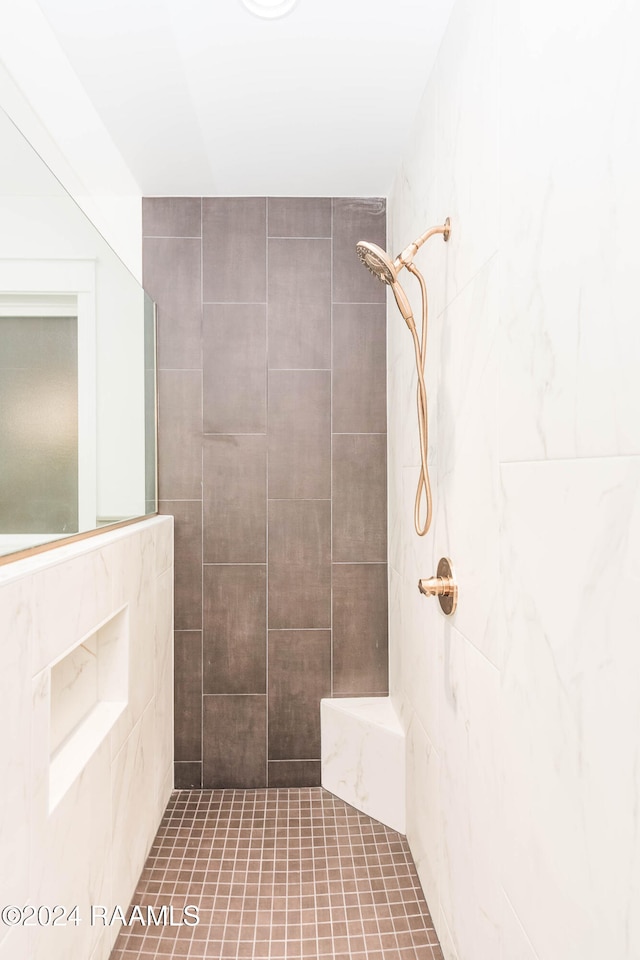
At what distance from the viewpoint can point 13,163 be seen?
3.60 feet

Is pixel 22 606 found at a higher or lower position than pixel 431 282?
lower

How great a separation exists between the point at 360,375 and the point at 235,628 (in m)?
1.11

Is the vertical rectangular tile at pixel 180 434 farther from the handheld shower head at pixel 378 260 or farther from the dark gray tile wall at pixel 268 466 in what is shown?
the handheld shower head at pixel 378 260

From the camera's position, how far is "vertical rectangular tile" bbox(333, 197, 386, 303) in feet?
7.95

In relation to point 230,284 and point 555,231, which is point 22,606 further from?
point 230,284

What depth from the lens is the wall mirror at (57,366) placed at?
1107 mm

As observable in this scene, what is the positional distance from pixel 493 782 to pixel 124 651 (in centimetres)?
107

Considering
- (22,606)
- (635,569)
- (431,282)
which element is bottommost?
(22,606)

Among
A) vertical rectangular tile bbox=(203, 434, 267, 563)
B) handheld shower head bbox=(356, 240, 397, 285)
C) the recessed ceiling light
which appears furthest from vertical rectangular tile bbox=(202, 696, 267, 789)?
the recessed ceiling light

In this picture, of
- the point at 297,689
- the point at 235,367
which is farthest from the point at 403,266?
the point at 297,689

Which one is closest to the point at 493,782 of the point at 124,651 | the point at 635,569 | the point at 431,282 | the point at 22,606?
the point at 635,569

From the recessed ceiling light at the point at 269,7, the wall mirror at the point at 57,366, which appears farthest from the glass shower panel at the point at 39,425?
the recessed ceiling light at the point at 269,7

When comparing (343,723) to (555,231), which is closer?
(555,231)

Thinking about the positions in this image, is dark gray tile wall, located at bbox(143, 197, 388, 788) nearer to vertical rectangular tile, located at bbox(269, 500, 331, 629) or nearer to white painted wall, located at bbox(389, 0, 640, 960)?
vertical rectangular tile, located at bbox(269, 500, 331, 629)
